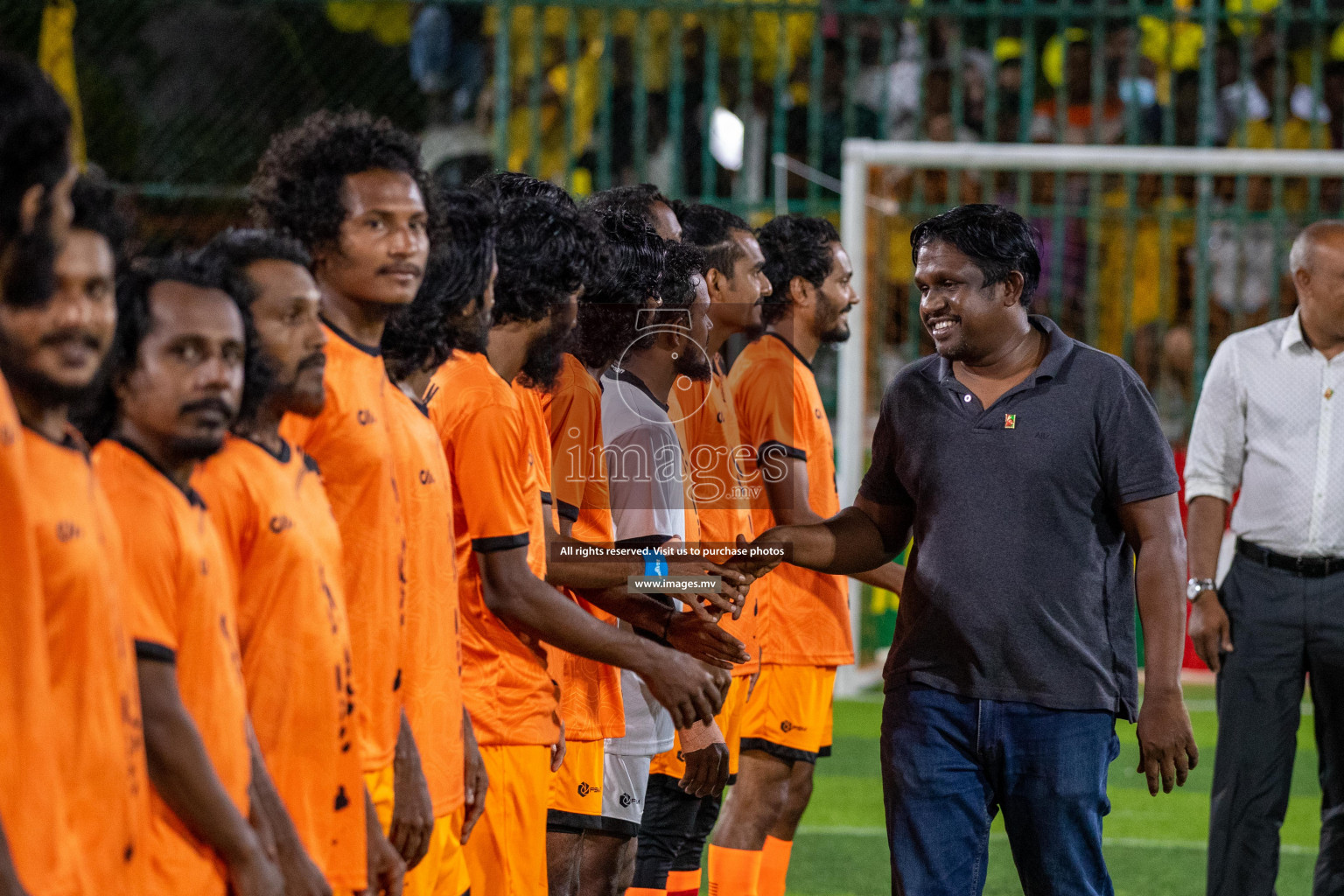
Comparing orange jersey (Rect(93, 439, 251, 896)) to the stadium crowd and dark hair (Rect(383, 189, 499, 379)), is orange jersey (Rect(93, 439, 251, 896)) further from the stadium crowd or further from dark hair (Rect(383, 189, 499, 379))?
dark hair (Rect(383, 189, 499, 379))

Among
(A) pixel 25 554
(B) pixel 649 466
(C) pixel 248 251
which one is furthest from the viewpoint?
(B) pixel 649 466

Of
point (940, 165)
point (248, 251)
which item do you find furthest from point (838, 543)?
point (940, 165)

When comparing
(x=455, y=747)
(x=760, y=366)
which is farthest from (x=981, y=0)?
(x=455, y=747)

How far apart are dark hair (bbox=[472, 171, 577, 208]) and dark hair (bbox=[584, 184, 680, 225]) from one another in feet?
1.62

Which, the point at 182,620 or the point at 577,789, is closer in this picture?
the point at 182,620

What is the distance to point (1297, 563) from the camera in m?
4.42

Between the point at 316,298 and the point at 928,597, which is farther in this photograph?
the point at 928,597

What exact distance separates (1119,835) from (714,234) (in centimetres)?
309

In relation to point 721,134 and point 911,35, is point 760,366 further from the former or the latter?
point 911,35

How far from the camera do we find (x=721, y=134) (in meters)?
9.31

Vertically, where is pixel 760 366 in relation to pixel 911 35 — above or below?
below

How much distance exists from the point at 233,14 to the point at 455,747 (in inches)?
345

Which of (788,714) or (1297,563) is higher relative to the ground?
(1297,563)

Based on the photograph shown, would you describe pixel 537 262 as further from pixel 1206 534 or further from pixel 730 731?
pixel 1206 534
